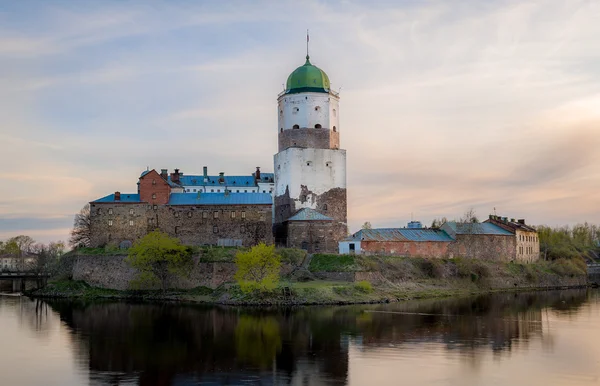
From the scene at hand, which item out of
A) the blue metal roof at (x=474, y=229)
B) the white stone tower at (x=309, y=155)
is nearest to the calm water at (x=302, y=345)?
the white stone tower at (x=309, y=155)

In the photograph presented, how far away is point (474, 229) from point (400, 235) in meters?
7.83

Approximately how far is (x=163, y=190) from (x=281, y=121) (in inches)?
480

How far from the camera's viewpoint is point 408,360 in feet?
84.6

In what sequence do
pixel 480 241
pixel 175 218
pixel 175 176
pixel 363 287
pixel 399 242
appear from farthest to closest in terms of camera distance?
pixel 175 176 < pixel 480 241 < pixel 399 242 < pixel 175 218 < pixel 363 287

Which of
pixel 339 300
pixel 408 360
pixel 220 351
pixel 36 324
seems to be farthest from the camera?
pixel 339 300

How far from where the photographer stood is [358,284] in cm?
4653

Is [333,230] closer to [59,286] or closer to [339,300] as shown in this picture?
[339,300]

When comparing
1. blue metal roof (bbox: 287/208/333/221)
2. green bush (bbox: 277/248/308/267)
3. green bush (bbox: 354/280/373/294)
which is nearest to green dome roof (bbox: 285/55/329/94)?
blue metal roof (bbox: 287/208/333/221)

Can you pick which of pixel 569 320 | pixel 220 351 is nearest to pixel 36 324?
pixel 220 351

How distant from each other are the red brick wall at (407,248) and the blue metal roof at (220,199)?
28.4 feet

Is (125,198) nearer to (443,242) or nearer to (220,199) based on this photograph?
(220,199)

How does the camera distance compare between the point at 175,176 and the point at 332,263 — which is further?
the point at 175,176

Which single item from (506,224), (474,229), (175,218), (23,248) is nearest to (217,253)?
(175,218)

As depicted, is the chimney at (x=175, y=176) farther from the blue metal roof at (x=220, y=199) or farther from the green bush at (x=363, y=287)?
the green bush at (x=363, y=287)
